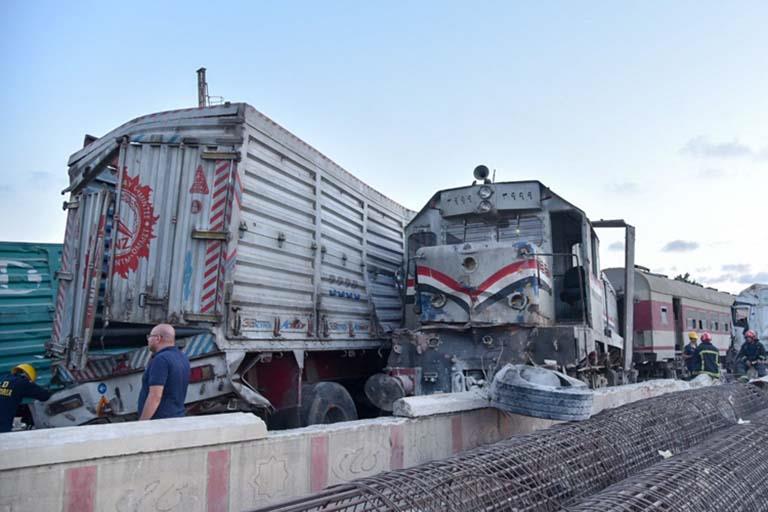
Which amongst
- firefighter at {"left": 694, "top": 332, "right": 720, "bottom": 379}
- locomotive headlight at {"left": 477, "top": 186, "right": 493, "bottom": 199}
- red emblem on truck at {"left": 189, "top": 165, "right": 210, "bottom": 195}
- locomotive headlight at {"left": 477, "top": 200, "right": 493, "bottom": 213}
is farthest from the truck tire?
firefighter at {"left": 694, "top": 332, "right": 720, "bottom": 379}

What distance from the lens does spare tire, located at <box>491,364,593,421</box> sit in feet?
15.4

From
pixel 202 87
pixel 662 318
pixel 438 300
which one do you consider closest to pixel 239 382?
pixel 438 300

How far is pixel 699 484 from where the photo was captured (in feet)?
11.8

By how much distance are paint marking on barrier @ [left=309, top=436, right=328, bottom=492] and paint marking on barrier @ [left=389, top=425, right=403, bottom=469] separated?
63cm

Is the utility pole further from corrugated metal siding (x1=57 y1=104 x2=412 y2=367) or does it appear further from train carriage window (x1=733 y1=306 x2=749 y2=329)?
train carriage window (x1=733 y1=306 x2=749 y2=329)

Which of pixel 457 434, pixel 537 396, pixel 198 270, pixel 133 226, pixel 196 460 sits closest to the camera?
pixel 196 460

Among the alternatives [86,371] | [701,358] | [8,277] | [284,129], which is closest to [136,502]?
[86,371]

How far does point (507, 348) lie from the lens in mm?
7465

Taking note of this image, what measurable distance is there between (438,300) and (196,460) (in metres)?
5.12

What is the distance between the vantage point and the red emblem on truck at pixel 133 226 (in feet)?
20.1

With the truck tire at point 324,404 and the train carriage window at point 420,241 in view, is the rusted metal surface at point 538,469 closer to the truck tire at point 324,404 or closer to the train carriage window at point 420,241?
the truck tire at point 324,404

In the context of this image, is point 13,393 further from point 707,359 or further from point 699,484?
point 707,359

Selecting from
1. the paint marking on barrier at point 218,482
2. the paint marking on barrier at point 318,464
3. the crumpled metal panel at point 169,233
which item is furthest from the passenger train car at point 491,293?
the paint marking on barrier at point 218,482

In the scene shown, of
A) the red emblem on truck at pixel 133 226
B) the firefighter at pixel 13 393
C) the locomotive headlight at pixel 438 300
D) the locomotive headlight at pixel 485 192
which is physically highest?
the locomotive headlight at pixel 485 192
